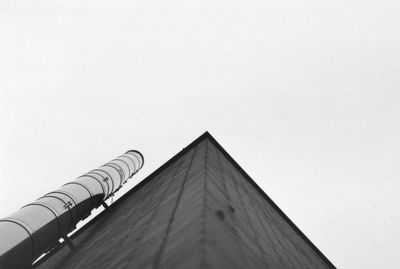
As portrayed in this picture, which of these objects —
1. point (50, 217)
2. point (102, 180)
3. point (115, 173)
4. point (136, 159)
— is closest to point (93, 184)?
point (102, 180)

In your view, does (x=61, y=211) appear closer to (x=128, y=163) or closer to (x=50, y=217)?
(x=50, y=217)

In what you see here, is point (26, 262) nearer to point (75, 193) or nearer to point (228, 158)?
point (75, 193)

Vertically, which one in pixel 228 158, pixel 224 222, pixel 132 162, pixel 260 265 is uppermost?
pixel 132 162

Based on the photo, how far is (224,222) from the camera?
334cm

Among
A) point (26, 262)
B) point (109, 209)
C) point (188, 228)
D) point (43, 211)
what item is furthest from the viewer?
point (109, 209)

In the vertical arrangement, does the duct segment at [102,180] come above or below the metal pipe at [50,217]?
above

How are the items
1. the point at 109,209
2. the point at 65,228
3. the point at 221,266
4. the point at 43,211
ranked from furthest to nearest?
the point at 109,209, the point at 65,228, the point at 43,211, the point at 221,266

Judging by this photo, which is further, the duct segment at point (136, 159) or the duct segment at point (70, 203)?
the duct segment at point (136, 159)

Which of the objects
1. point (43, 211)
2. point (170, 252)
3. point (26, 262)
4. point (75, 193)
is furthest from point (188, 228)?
point (75, 193)

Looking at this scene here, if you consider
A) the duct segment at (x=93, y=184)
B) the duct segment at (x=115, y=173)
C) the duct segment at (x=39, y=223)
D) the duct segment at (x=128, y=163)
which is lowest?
the duct segment at (x=39, y=223)

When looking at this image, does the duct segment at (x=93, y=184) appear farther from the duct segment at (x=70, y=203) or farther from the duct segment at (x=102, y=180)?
the duct segment at (x=70, y=203)

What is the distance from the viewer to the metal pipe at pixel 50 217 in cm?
637

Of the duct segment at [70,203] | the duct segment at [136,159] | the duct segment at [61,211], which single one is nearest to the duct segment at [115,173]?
the duct segment at [136,159]

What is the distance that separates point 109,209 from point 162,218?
6.95 metres
